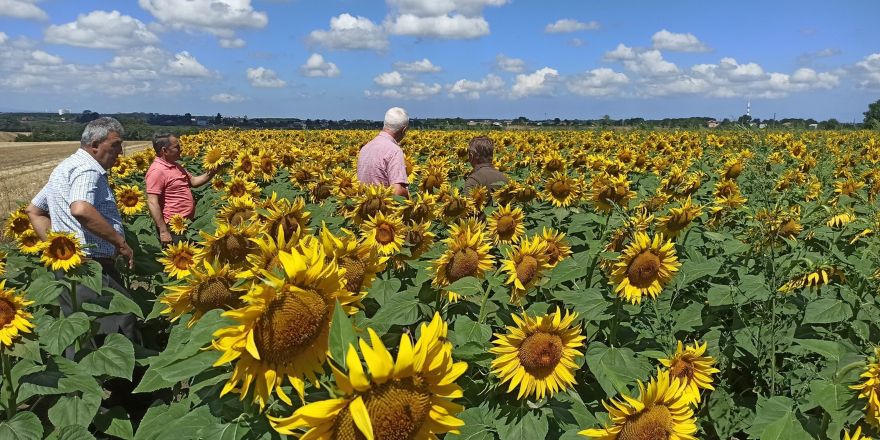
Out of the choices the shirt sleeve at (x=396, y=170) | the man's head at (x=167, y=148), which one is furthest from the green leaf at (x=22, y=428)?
the man's head at (x=167, y=148)

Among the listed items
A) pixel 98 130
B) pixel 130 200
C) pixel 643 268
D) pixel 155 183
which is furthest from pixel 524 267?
pixel 130 200

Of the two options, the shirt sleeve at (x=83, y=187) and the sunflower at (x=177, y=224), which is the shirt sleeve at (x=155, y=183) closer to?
the sunflower at (x=177, y=224)

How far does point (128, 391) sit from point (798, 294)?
4.04 meters

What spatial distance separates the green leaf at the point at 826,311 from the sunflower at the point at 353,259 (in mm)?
1939

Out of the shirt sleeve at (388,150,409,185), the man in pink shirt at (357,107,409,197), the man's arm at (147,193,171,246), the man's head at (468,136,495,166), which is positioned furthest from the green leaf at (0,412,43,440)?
the man's head at (468,136,495,166)

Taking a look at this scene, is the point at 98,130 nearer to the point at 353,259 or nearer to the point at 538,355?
the point at 353,259

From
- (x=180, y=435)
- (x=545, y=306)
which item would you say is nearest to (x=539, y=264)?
(x=545, y=306)

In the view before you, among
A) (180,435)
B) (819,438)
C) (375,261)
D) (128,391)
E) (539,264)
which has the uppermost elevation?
(375,261)

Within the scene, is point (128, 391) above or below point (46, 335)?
below

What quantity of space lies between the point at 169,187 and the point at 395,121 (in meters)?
2.63

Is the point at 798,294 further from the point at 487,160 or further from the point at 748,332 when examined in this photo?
the point at 487,160

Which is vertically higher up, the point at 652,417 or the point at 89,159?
the point at 89,159

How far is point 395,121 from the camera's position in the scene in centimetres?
541

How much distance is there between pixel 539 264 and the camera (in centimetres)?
270
